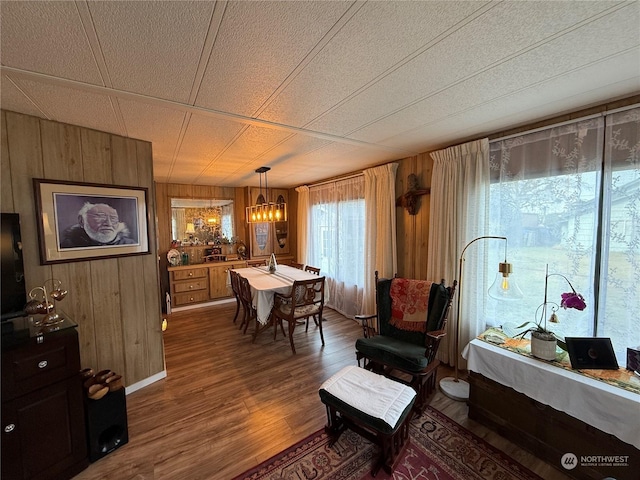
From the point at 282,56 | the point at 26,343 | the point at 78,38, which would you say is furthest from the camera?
the point at 26,343

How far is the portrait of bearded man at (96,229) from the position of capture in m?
2.09

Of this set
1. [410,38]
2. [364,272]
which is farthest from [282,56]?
[364,272]

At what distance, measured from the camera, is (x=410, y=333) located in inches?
102

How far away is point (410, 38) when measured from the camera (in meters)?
1.15

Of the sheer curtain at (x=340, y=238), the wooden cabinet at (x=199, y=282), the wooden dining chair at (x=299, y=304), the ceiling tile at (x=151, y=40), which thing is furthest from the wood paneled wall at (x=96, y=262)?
the sheer curtain at (x=340, y=238)

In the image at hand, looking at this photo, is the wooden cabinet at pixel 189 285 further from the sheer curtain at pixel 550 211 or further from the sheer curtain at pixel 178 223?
the sheer curtain at pixel 550 211

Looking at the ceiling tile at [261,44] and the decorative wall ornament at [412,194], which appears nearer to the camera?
the ceiling tile at [261,44]

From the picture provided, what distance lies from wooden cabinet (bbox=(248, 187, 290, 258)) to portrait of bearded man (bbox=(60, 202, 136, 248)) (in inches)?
130

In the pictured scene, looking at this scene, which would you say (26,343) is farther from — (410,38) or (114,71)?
(410,38)

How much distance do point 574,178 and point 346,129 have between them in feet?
6.09

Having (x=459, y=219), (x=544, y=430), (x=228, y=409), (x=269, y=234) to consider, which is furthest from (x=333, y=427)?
(x=269, y=234)

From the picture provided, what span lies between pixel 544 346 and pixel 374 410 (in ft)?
4.37

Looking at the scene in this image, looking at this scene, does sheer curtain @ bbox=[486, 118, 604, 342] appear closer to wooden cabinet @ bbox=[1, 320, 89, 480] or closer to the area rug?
the area rug

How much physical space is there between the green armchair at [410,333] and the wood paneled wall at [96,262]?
2199 mm
